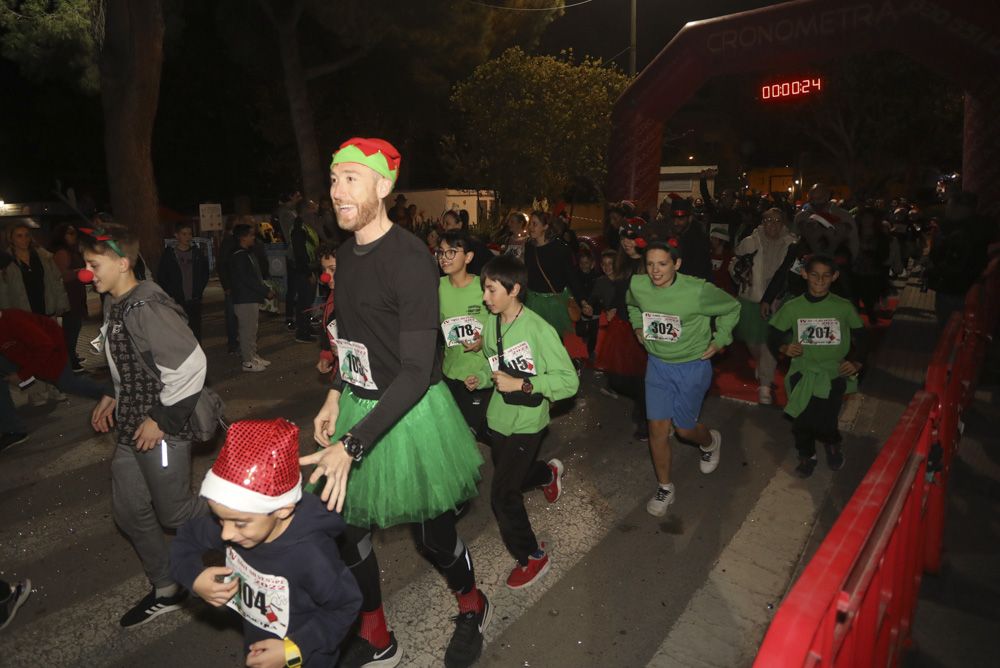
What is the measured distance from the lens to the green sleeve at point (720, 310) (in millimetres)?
4992

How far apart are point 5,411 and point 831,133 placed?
4358 cm

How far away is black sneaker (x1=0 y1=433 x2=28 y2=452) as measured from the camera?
6648 millimetres

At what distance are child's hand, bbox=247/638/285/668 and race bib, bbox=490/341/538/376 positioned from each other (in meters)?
2.18

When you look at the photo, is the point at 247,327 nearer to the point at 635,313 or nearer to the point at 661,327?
the point at 635,313

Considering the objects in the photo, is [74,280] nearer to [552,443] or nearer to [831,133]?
[552,443]

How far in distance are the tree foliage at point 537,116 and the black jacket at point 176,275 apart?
59.7 feet

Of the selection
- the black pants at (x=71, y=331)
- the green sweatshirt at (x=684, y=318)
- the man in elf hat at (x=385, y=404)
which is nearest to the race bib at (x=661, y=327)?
the green sweatshirt at (x=684, y=318)

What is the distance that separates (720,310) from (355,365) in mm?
2843

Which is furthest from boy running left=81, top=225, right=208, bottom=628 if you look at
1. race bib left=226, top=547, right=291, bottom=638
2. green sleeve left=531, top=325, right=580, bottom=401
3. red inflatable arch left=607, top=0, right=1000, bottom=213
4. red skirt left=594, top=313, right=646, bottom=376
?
red inflatable arch left=607, top=0, right=1000, bottom=213

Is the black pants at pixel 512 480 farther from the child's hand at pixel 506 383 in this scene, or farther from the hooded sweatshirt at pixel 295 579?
the hooded sweatshirt at pixel 295 579

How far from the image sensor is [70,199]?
7250 mm

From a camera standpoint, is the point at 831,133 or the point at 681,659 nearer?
the point at 681,659

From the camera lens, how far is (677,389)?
5031 mm

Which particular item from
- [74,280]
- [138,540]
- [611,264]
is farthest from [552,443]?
[74,280]
